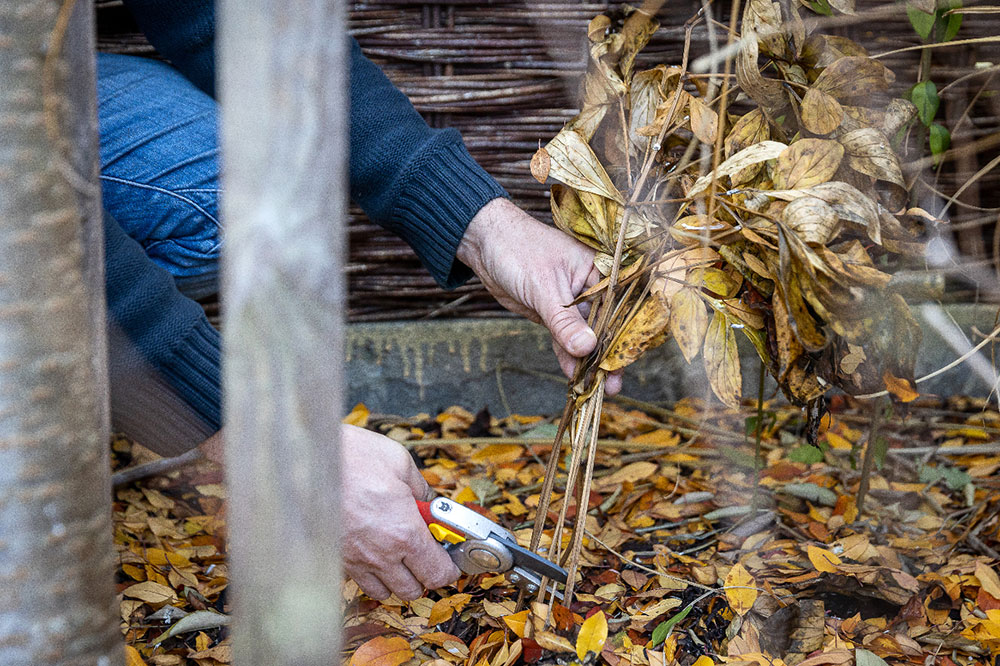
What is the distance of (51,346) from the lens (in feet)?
1.73

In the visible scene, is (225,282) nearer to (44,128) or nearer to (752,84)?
(44,128)

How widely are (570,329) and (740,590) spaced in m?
0.39

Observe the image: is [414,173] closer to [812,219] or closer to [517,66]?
[517,66]

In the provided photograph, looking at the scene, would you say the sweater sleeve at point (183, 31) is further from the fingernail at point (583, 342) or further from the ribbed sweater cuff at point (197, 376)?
the fingernail at point (583, 342)

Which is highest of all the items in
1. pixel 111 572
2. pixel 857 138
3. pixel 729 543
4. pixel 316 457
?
pixel 857 138

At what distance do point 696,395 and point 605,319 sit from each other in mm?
883

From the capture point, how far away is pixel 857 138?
3.11 ft

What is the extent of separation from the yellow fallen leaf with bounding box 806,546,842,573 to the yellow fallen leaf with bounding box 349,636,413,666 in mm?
525

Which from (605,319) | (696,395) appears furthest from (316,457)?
(696,395)

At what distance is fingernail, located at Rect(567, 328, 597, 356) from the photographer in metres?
0.98

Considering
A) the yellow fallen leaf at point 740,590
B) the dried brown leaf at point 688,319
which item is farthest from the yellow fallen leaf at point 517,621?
the dried brown leaf at point 688,319

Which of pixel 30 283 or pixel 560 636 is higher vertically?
pixel 30 283

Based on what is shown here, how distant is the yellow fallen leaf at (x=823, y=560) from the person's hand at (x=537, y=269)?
1.14 ft

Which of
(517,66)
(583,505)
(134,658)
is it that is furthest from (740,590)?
(517,66)
